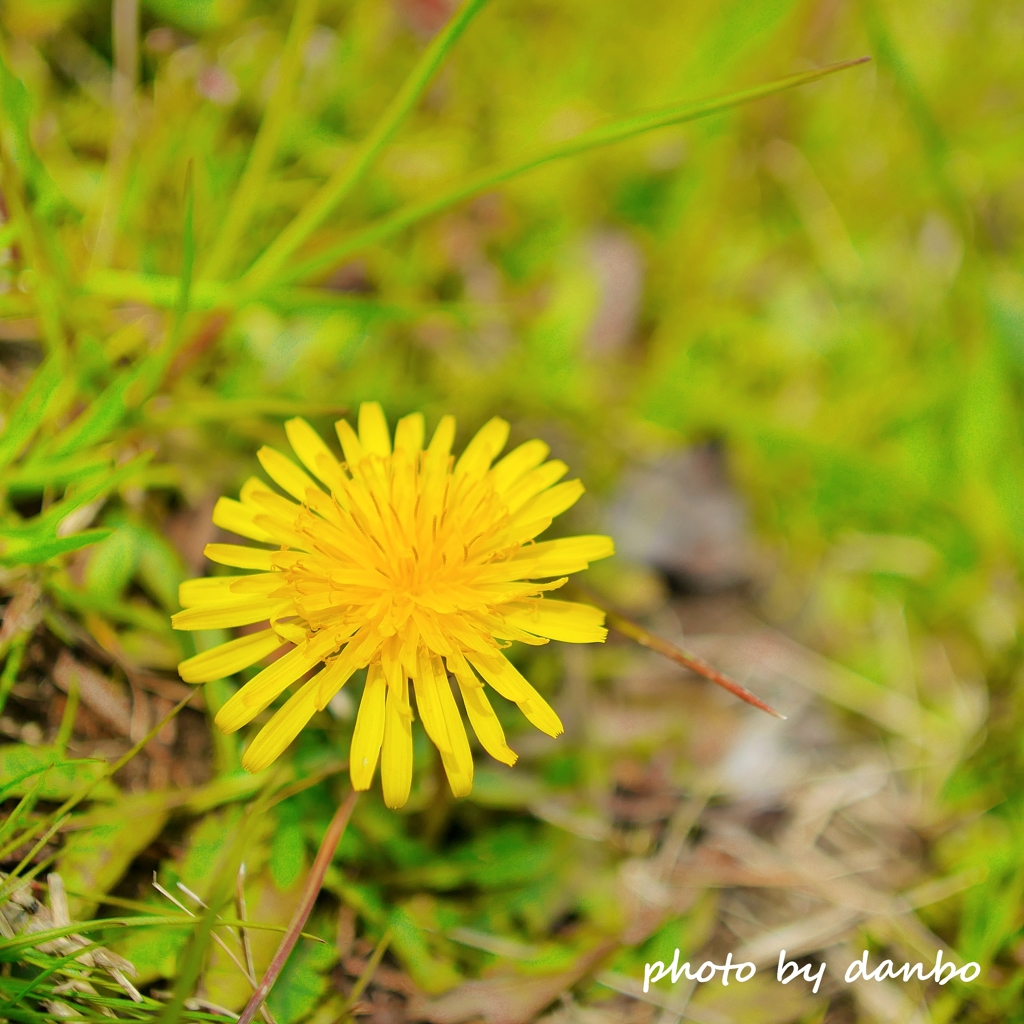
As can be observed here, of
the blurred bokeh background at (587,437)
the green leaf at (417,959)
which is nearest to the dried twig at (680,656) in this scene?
the blurred bokeh background at (587,437)

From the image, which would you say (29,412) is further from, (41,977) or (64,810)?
(41,977)

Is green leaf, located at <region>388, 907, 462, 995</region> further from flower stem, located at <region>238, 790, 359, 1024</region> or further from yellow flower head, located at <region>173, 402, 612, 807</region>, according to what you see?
yellow flower head, located at <region>173, 402, 612, 807</region>

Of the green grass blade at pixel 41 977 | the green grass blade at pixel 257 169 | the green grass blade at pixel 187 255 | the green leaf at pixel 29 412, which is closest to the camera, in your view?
the green grass blade at pixel 41 977

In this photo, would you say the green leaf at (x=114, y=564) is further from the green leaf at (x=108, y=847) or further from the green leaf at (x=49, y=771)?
the green leaf at (x=108, y=847)

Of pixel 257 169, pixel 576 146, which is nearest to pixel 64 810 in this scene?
pixel 257 169

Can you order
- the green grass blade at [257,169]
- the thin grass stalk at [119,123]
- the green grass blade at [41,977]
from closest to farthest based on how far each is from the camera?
the green grass blade at [41,977] < the green grass blade at [257,169] < the thin grass stalk at [119,123]

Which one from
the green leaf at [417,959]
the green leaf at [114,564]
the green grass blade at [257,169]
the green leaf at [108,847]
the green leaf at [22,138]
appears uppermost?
the green grass blade at [257,169]
